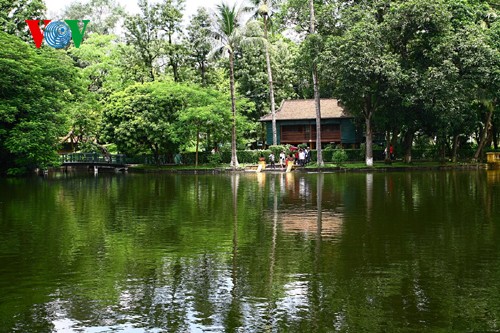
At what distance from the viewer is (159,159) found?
49156 millimetres

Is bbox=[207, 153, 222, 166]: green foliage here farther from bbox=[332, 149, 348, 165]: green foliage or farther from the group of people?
bbox=[332, 149, 348, 165]: green foliage

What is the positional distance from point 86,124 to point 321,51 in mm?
21961

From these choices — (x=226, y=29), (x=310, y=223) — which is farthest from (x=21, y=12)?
(x=310, y=223)

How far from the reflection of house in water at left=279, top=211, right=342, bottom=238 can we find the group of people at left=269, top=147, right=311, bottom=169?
27.4 metres

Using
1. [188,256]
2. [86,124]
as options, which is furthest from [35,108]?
[188,256]

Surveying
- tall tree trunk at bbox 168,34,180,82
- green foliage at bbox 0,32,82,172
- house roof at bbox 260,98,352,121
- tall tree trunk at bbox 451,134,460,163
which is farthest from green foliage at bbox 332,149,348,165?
green foliage at bbox 0,32,82,172

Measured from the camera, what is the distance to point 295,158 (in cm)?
4756

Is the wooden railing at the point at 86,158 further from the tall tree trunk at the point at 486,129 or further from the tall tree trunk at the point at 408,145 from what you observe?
the tall tree trunk at the point at 486,129

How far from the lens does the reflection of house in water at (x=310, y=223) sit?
42.1ft

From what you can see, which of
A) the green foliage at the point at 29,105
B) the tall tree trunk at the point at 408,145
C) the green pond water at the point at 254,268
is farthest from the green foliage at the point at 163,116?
the green pond water at the point at 254,268

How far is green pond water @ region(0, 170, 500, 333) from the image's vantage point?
680 cm

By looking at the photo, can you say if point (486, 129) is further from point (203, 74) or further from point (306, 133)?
point (203, 74)

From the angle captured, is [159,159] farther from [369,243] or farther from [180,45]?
[369,243]

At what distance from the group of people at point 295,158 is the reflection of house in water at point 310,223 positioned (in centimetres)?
2736
